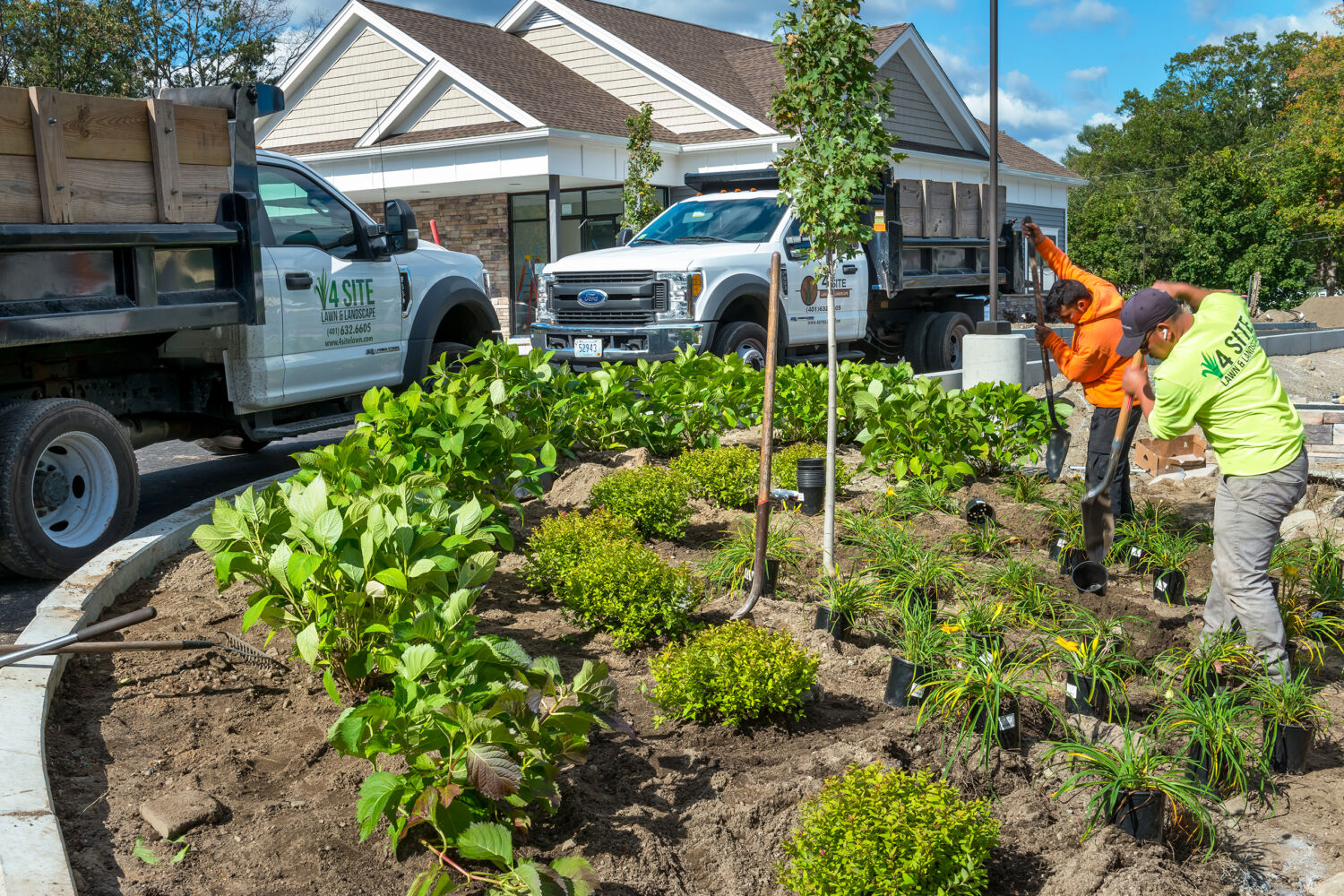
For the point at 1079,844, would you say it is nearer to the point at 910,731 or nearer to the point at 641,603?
the point at 910,731

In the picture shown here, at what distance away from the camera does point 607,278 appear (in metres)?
10.0

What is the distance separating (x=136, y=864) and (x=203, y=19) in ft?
120

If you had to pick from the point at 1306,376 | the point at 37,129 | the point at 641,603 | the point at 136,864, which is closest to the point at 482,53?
the point at 1306,376

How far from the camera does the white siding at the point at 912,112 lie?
73.8 ft

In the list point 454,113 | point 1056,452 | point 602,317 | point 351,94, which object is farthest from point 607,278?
point 351,94

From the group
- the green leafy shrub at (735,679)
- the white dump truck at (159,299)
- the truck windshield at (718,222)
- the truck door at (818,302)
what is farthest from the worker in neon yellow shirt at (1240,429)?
the truck windshield at (718,222)

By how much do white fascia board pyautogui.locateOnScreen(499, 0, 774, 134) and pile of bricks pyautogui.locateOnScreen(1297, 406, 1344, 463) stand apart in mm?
12835

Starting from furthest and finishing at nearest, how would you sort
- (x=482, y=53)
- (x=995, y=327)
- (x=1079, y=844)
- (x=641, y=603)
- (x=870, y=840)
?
(x=482, y=53)
(x=995, y=327)
(x=641, y=603)
(x=1079, y=844)
(x=870, y=840)

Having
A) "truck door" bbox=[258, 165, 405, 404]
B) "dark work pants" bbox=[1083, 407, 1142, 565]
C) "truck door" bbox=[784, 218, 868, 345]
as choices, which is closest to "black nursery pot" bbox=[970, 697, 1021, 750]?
"dark work pants" bbox=[1083, 407, 1142, 565]

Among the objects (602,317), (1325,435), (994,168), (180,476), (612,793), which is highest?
(994,168)

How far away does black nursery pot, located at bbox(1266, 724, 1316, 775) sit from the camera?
352 centimetres

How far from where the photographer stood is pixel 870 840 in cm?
247

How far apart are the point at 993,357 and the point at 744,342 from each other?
3102 millimetres

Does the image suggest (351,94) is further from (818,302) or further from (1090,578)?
(1090,578)
